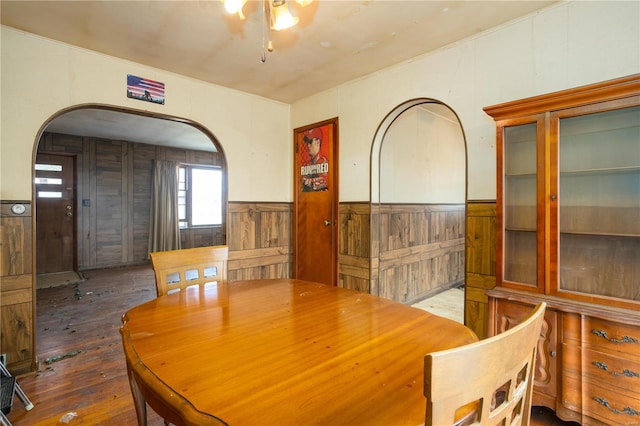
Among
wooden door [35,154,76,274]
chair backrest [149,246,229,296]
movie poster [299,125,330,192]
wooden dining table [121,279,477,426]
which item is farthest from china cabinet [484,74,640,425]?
wooden door [35,154,76,274]

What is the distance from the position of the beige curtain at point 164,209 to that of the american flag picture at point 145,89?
4131mm

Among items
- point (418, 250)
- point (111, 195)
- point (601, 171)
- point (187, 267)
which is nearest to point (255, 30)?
point (187, 267)

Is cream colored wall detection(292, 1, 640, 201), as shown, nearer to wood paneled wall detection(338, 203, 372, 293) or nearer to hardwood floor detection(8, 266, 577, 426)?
wood paneled wall detection(338, 203, 372, 293)

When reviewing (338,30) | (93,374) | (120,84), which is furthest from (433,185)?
(93,374)

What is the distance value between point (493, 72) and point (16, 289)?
4.13 m

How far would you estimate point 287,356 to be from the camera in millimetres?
1021

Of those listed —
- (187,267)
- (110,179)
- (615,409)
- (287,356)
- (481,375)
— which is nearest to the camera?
(481,375)

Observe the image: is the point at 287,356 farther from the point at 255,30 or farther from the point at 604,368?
the point at 255,30

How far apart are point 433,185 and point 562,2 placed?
2705mm

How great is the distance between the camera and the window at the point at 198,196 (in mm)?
7289

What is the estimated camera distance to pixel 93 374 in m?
2.44

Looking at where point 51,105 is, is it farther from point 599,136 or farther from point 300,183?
point 599,136

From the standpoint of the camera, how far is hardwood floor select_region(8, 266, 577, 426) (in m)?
1.95

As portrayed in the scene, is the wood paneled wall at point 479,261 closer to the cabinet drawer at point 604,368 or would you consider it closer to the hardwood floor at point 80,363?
the cabinet drawer at point 604,368
